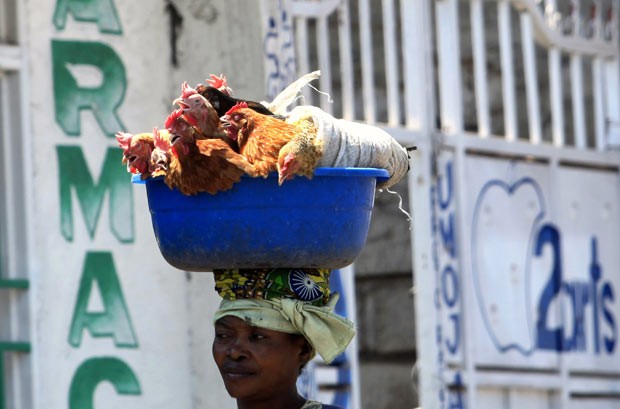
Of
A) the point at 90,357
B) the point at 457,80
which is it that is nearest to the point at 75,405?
the point at 90,357

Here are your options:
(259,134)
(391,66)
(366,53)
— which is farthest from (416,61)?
(259,134)

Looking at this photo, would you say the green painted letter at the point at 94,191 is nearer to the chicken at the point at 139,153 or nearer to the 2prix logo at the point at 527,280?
the 2prix logo at the point at 527,280

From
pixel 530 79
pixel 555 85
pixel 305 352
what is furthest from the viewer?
pixel 555 85

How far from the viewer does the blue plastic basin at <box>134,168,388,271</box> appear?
3.31 meters

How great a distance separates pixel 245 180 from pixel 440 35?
140 inches

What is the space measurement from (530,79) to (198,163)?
4033 mm

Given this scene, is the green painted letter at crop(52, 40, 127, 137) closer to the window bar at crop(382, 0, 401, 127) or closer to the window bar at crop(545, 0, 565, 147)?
the window bar at crop(382, 0, 401, 127)

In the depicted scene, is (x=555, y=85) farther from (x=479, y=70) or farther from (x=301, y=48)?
(x=301, y=48)

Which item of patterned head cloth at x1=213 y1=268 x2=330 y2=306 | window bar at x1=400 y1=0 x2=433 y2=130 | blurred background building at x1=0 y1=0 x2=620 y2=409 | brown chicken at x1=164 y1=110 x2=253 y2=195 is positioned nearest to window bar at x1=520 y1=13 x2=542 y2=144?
blurred background building at x1=0 y1=0 x2=620 y2=409

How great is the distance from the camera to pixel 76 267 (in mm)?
5375

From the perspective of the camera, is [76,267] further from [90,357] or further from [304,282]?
[304,282]

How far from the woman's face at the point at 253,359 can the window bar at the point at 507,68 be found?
3627mm

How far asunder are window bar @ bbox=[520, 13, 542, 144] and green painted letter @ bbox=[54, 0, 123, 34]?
7.30 ft

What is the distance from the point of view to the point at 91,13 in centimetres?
550
